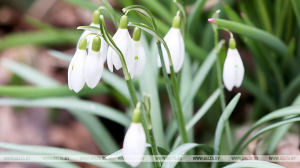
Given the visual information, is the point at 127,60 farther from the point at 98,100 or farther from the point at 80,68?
the point at 98,100

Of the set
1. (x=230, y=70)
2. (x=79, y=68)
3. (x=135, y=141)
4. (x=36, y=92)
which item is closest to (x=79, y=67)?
(x=79, y=68)

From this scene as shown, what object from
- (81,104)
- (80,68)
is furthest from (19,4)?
(80,68)

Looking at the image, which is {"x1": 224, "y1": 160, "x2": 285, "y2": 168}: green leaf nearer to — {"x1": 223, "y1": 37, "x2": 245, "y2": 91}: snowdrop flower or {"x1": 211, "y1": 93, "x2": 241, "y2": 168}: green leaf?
{"x1": 211, "y1": 93, "x2": 241, "y2": 168}: green leaf

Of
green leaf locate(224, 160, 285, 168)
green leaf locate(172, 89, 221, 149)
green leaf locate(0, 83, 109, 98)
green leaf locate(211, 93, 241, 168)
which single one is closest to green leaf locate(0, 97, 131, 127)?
green leaf locate(0, 83, 109, 98)

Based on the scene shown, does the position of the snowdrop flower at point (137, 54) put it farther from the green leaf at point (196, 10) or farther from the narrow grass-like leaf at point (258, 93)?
the narrow grass-like leaf at point (258, 93)

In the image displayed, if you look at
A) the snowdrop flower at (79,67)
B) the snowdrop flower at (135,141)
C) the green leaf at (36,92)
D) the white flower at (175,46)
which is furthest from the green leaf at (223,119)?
the green leaf at (36,92)
